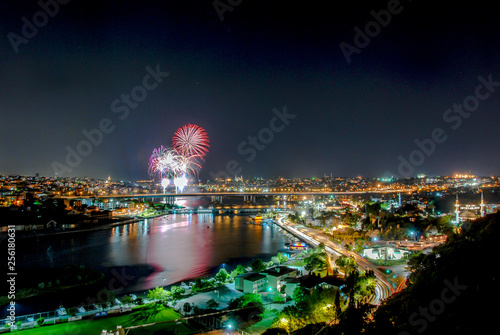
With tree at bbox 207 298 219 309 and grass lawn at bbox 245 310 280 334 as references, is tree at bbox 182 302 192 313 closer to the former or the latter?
tree at bbox 207 298 219 309

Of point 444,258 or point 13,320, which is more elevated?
point 444,258

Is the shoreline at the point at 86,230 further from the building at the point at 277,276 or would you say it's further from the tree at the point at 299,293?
the tree at the point at 299,293

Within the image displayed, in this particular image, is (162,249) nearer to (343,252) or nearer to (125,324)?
(343,252)

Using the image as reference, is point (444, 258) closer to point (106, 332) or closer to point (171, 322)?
point (171, 322)

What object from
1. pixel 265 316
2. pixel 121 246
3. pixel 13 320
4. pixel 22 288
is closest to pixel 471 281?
pixel 265 316

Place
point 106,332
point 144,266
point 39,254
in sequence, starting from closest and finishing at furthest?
point 106,332
point 144,266
point 39,254

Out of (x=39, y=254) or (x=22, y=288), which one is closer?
(x=22, y=288)

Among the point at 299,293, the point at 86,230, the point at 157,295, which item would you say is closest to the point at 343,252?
the point at 299,293
